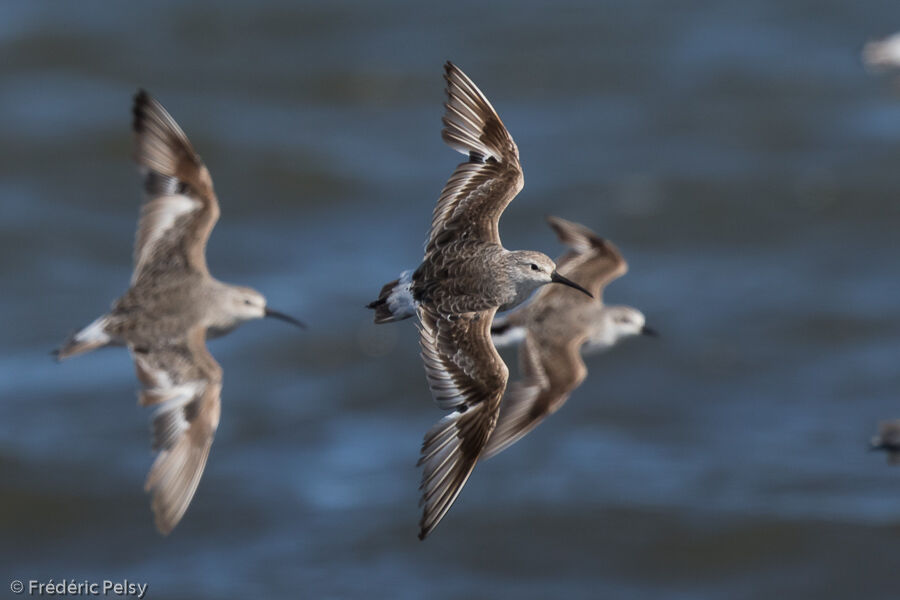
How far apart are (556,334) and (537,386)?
400 millimetres

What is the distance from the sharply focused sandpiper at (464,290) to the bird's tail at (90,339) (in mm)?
1835

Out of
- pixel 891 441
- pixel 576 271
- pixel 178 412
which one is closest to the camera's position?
pixel 178 412

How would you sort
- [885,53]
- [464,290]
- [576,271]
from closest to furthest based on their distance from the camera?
[464,290] → [576,271] → [885,53]

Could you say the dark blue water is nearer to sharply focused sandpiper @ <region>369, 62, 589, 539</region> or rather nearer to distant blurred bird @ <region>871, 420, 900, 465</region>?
distant blurred bird @ <region>871, 420, 900, 465</region>

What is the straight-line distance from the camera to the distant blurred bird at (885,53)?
49.0ft

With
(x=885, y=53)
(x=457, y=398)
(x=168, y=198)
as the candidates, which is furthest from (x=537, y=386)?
(x=885, y=53)

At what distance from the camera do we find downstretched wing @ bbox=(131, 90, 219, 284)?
7090 millimetres

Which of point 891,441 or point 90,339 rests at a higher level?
point 891,441

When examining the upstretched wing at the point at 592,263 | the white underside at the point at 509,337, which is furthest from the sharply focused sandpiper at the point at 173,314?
the upstretched wing at the point at 592,263

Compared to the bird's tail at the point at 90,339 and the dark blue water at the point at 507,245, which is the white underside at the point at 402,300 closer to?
the bird's tail at the point at 90,339

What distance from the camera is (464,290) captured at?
572 centimetres

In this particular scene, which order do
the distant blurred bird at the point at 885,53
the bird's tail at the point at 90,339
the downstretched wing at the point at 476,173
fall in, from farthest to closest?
1. the distant blurred bird at the point at 885,53
2. the bird's tail at the point at 90,339
3. the downstretched wing at the point at 476,173

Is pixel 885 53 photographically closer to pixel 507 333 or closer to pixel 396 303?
pixel 507 333

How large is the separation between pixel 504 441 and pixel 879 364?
A: 848 centimetres
